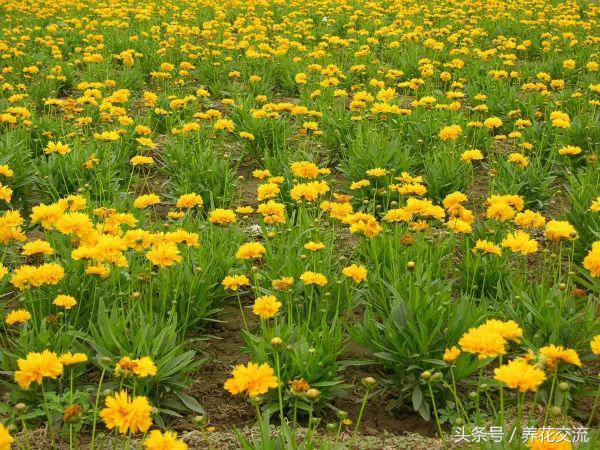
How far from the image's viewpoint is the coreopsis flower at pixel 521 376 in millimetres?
1649

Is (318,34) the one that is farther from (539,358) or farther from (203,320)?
(539,358)

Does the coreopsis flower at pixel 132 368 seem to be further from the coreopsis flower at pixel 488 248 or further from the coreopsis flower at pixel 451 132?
the coreopsis flower at pixel 451 132

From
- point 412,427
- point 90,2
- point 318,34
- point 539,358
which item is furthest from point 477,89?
point 90,2

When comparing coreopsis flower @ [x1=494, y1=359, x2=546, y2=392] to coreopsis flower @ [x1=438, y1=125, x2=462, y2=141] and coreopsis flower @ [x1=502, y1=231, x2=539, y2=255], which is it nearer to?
coreopsis flower @ [x1=502, y1=231, x2=539, y2=255]

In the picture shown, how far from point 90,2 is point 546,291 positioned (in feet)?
36.2

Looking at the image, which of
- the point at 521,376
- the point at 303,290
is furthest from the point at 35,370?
the point at 303,290

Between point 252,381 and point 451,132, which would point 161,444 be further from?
point 451,132

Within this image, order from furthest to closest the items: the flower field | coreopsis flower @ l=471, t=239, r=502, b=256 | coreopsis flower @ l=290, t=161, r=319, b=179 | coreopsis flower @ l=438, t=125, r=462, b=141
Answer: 1. coreopsis flower @ l=438, t=125, r=462, b=141
2. coreopsis flower @ l=290, t=161, r=319, b=179
3. coreopsis flower @ l=471, t=239, r=502, b=256
4. the flower field

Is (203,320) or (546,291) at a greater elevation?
(546,291)

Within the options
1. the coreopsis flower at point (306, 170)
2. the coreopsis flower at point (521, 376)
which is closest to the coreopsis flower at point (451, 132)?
the coreopsis flower at point (306, 170)

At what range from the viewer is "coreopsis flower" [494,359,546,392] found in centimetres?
165

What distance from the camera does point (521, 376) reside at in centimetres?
167

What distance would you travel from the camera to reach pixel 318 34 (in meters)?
9.86

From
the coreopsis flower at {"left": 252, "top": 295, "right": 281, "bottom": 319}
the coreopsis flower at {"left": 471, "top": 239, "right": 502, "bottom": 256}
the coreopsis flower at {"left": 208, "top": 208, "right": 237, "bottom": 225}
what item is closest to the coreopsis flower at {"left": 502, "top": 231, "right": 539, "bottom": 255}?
the coreopsis flower at {"left": 471, "top": 239, "right": 502, "bottom": 256}
